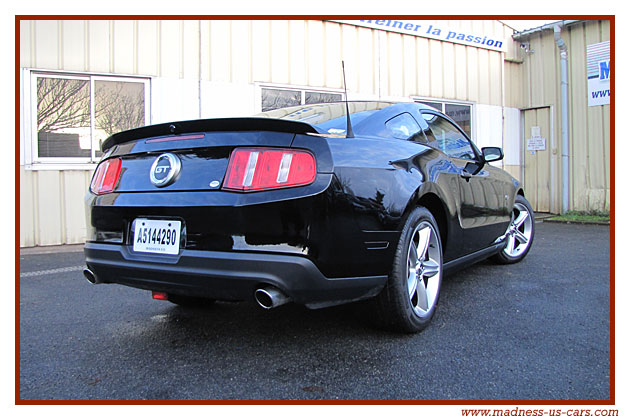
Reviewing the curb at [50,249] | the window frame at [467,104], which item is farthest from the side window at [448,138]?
the window frame at [467,104]

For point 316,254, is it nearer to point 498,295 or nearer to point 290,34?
point 498,295

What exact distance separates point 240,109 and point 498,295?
16.8ft

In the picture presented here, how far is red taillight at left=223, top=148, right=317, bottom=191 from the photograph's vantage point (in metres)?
1.96

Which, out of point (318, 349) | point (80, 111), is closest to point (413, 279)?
point (318, 349)

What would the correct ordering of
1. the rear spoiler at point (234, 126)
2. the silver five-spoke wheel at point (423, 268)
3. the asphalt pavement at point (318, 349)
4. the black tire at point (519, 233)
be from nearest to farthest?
the asphalt pavement at point (318, 349) → the rear spoiler at point (234, 126) → the silver five-spoke wheel at point (423, 268) → the black tire at point (519, 233)

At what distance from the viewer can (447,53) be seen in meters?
9.19

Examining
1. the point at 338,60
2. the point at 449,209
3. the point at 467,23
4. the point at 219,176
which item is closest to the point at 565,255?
the point at 449,209

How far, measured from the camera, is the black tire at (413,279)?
2287 millimetres

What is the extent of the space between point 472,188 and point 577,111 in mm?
7502

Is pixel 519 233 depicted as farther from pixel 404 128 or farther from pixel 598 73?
pixel 598 73

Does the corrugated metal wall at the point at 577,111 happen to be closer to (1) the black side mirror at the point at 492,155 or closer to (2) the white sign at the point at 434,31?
(2) the white sign at the point at 434,31

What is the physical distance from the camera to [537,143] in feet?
32.5

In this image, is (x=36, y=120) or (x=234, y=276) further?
(x=36, y=120)

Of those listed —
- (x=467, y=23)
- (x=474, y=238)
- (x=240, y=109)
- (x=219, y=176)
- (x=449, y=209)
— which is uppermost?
(x=467, y=23)
